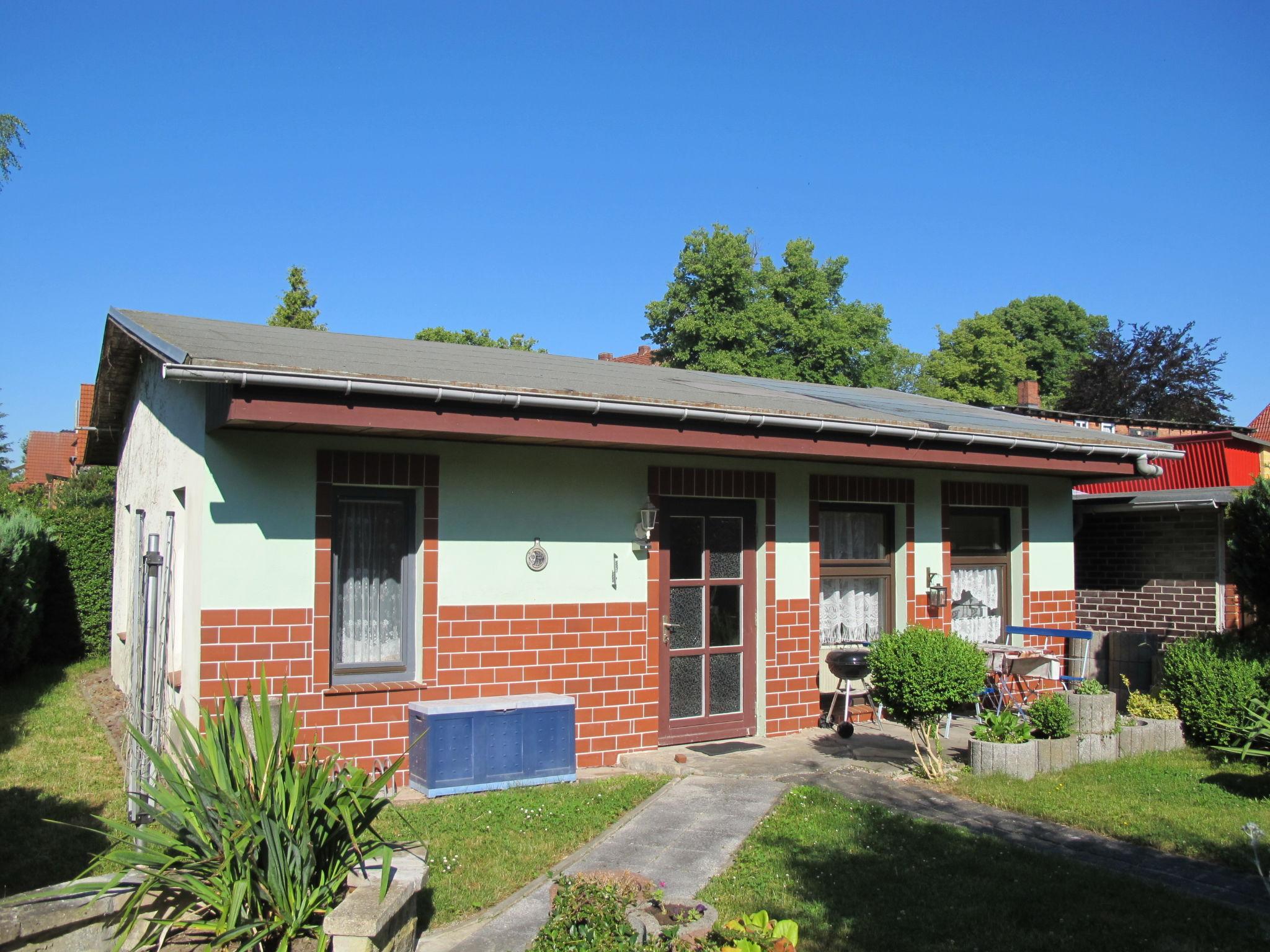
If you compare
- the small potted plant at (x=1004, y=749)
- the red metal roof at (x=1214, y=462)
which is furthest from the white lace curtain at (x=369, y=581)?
the red metal roof at (x=1214, y=462)

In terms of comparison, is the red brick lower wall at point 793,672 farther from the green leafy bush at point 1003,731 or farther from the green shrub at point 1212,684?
the green shrub at point 1212,684

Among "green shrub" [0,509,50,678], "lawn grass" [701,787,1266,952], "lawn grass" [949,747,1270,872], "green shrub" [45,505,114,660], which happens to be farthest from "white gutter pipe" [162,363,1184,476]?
"green shrub" [45,505,114,660]

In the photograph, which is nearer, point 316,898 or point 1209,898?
point 316,898

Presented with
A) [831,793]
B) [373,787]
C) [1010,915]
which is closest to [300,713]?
[373,787]

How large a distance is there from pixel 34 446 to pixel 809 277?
3356cm

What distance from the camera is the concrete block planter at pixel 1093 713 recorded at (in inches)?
335

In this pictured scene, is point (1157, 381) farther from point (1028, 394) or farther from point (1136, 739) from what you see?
point (1136, 739)

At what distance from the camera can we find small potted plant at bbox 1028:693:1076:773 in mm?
7812

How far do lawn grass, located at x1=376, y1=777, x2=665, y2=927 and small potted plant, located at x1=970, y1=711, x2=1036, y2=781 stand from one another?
2308 mm

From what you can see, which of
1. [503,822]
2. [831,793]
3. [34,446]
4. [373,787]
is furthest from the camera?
[34,446]

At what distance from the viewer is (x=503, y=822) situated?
6383 millimetres

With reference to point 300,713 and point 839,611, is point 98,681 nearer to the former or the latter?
point 300,713

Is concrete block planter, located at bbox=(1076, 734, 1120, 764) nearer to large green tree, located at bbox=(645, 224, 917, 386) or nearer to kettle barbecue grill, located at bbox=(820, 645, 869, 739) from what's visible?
kettle barbecue grill, located at bbox=(820, 645, 869, 739)

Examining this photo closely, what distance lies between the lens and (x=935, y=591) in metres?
10.2
